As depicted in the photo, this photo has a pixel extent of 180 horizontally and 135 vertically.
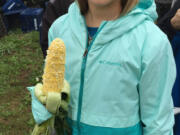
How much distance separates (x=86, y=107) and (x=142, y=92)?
0.33 m

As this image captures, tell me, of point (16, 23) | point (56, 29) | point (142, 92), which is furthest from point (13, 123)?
point (16, 23)

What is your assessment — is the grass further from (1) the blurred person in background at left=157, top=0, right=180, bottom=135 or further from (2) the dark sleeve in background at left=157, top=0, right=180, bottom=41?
(2) the dark sleeve in background at left=157, top=0, right=180, bottom=41

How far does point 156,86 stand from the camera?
1.51m

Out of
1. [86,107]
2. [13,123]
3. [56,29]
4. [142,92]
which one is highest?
[56,29]

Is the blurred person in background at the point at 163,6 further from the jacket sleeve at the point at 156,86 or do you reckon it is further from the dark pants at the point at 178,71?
the jacket sleeve at the point at 156,86

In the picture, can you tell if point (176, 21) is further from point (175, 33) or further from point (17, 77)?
point (17, 77)

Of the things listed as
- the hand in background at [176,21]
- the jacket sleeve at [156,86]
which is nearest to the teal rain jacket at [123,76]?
the jacket sleeve at [156,86]

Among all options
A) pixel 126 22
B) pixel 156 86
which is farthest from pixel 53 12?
pixel 156 86

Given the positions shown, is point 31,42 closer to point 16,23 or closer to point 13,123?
point 16,23

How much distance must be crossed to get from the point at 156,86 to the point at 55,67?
0.54 m

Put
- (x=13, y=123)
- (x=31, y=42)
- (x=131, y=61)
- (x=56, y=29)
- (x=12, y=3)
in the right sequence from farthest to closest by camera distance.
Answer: (x=12, y=3)
(x=31, y=42)
(x=13, y=123)
(x=56, y=29)
(x=131, y=61)

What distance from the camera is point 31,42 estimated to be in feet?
23.4

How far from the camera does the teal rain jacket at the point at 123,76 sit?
149 cm

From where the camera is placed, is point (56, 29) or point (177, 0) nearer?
point (56, 29)
